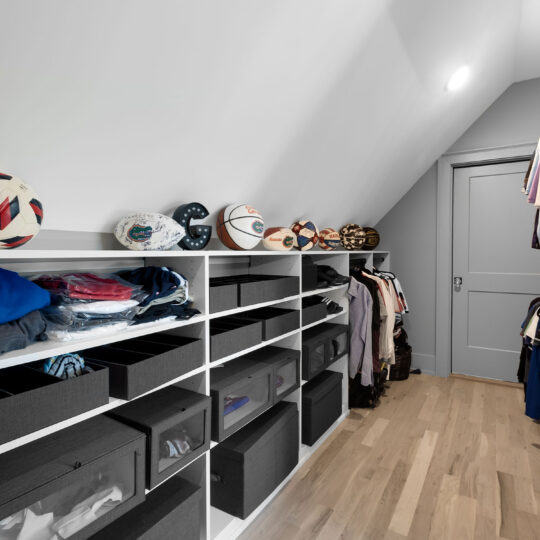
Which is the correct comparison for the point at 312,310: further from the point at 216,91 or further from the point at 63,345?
the point at 63,345

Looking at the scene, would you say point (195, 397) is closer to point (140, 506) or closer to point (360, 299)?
point (140, 506)

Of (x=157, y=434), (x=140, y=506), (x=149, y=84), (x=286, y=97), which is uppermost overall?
(x=286, y=97)

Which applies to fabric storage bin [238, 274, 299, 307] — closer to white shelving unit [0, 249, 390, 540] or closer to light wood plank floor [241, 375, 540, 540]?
white shelving unit [0, 249, 390, 540]

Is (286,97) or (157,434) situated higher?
(286,97)

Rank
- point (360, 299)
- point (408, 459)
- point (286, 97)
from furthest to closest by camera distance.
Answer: point (360, 299)
point (408, 459)
point (286, 97)

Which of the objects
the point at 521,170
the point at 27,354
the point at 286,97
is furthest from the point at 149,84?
the point at 521,170

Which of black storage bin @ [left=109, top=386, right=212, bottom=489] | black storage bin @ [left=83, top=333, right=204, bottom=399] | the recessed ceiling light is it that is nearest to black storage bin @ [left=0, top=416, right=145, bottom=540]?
black storage bin @ [left=109, top=386, right=212, bottom=489]

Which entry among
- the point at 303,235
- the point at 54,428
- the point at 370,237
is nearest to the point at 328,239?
the point at 303,235

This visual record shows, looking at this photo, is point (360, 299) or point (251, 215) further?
point (360, 299)

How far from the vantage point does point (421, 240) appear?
12.3 feet

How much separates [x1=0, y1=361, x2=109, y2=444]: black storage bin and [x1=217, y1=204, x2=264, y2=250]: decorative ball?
895mm

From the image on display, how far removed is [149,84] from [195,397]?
118 cm

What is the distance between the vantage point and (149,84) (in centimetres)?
122

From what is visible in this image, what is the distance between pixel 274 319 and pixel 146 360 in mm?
827
